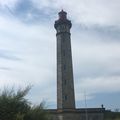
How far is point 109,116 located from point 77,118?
4.31 metres

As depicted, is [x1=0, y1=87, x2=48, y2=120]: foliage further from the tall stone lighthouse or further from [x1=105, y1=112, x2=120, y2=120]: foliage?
[x1=105, y1=112, x2=120, y2=120]: foliage

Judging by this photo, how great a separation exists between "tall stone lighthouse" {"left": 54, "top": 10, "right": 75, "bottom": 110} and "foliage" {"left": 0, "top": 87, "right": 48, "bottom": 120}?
2019 centimetres

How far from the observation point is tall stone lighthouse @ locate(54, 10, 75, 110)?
1644 inches

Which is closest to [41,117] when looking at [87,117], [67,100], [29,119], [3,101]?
[29,119]

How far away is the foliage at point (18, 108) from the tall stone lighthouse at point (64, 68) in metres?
20.2

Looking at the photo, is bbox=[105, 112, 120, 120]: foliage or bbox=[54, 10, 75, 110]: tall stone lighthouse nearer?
bbox=[54, 10, 75, 110]: tall stone lighthouse

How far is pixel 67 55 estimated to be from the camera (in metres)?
43.5

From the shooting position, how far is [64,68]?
4272 cm

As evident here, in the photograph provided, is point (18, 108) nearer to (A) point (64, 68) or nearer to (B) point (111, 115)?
(A) point (64, 68)

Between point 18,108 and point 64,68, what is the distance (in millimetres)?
22920

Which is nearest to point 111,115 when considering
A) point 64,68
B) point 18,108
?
point 64,68

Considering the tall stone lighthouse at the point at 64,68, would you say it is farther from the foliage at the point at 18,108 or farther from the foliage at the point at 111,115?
the foliage at the point at 18,108

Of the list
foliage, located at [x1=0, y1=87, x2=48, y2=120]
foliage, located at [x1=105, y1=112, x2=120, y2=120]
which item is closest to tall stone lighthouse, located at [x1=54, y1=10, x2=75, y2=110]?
foliage, located at [x1=105, y1=112, x2=120, y2=120]

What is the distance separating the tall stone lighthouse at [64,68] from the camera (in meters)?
41.8
